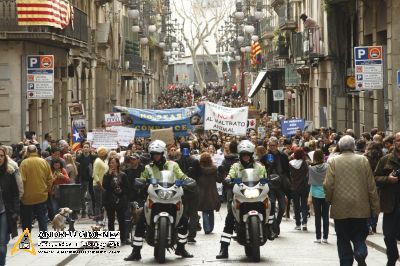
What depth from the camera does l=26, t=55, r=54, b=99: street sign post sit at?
30344 millimetres

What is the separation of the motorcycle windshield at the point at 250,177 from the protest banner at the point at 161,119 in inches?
725

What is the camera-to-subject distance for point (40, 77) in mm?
30906

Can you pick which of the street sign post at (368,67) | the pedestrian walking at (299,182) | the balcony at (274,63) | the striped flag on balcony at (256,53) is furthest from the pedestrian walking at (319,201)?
the striped flag on balcony at (256,53)

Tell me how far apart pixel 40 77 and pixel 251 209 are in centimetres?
1637

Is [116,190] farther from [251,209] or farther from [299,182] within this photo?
[299,182]

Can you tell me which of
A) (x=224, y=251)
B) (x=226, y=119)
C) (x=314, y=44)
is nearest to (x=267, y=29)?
(x=314, y=44)

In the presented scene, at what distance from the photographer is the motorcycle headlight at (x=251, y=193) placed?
15.5m

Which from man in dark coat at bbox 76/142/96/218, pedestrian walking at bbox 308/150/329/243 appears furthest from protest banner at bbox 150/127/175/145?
pedestrian walking at bbox 308/150/329/243

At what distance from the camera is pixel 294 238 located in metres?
19.4

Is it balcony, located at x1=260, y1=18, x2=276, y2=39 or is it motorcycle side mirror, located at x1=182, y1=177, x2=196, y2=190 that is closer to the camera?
motorcycle side mirror, located at x1=182, y1=177, x2=196, y2=190

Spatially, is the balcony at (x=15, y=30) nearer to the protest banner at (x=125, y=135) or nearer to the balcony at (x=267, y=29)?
the protest banner at (x=125, y=135)

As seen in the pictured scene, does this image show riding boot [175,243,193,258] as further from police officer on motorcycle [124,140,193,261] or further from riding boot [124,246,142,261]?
riding boot [124,246,142,261]

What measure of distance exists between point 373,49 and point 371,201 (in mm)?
14294

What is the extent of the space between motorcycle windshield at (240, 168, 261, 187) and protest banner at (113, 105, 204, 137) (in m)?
18.4
